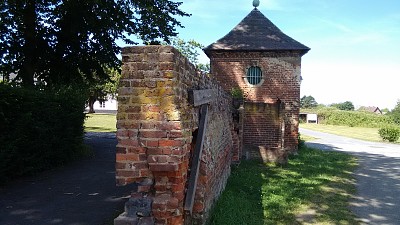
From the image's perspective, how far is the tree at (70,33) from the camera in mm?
13148

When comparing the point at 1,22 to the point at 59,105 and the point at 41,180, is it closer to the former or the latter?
the point at 59,105

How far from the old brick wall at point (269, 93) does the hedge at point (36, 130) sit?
846cm

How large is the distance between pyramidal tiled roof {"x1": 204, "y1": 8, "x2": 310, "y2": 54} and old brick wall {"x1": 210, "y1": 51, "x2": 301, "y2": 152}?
0.35 metres

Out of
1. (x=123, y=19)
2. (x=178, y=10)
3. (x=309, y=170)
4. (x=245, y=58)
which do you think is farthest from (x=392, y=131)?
(x=123, y=19)

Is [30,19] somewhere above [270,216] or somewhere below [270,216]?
above

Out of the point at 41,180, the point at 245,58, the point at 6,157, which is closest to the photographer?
the point at 6,157

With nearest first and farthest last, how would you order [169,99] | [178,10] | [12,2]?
[169,99], [12,2], [178,10]

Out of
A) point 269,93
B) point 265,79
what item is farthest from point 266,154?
point 265,79

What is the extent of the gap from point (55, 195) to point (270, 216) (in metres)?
5.05

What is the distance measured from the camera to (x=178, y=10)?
51.4 ft

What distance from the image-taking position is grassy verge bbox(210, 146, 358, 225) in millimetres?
6863

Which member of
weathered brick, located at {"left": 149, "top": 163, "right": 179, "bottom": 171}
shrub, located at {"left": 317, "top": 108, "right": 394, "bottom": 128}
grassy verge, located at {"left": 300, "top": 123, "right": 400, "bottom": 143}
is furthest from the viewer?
shrub, located at {"left": 317, "top": 108, "right": 394, "bottom": 128}

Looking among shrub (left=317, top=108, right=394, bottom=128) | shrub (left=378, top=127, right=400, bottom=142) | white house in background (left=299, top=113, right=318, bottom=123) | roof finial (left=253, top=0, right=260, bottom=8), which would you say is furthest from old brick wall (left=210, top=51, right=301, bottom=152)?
white house in background (left=299, top=113, right=318, bottom=123)

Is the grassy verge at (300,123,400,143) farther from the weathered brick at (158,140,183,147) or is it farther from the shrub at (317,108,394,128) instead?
the weathered brick at (158,140,183,147)
